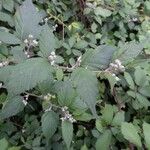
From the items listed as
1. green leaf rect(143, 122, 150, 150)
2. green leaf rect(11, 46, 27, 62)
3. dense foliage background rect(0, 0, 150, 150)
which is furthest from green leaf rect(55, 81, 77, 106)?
green leaf rect(143, 122, 150, 150)

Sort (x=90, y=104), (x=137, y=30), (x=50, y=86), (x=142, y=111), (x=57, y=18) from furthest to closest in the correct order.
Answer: (x=137, y=30), (x=57, y=18), (x=142, y=111), (x=50, y=86), (x=90, y=104)

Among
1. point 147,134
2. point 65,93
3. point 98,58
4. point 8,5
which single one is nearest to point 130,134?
point 147,134

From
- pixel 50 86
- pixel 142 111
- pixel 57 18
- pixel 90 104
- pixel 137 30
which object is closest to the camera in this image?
pixel 90 104

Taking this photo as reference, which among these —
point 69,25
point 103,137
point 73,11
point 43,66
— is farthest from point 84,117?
point 73,11

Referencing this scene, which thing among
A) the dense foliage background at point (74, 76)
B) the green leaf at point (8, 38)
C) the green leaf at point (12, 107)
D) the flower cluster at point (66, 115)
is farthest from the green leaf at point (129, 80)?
the green leaf at point (8, 38)

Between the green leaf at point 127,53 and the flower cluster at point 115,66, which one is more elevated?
the green leaf at point 127,53

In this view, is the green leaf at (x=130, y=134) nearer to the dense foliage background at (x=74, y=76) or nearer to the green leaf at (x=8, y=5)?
the dense foliage background at (x=74, y=76)

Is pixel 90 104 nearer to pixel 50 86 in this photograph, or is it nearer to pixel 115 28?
pixel 50 86

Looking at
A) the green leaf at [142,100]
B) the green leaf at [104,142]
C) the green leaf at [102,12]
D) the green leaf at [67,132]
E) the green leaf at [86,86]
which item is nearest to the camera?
the green leaf at [86,86]

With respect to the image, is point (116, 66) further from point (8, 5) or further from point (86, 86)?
point (8, 5)
